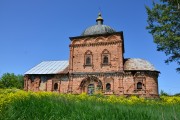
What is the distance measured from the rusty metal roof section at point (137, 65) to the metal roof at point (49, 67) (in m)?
8.64

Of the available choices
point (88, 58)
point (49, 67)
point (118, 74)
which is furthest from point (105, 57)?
point (49, 67)

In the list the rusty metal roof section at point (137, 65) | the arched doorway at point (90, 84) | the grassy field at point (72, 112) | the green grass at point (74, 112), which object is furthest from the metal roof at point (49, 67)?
the green grass at point (74, 112)

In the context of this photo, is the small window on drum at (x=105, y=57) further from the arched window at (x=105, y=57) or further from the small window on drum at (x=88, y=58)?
the small window on drum at (x=88, y=58)

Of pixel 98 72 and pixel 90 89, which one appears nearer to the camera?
pixel 98 72

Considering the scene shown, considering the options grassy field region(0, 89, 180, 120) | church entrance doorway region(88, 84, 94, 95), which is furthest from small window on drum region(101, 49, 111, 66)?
grassy field region(0, 89, 180, 120)

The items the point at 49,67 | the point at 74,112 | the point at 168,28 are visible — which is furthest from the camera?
the point at 49,67

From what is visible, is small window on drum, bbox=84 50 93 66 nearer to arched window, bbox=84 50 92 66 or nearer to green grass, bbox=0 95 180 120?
arched window, bbox=84 50 92 66

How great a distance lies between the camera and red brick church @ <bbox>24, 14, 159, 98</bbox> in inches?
977

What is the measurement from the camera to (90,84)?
86.5 ft

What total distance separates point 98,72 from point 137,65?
16.0 ft

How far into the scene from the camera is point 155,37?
19516 mm

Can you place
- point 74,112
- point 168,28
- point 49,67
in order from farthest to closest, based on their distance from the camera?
point 49,67
point 168,28
point 74,112

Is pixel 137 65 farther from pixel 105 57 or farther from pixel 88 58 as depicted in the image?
pixel 88 58

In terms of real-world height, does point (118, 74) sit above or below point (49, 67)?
below
